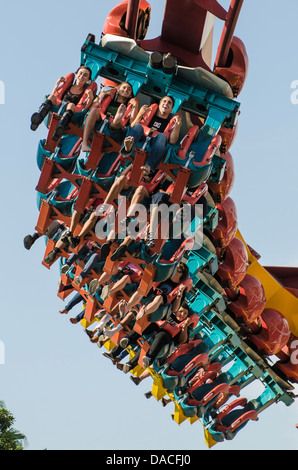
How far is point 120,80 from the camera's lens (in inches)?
563

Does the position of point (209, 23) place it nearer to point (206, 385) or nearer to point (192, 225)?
point (192, 225)

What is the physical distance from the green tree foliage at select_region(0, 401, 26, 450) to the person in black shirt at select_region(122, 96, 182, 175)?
448 inches

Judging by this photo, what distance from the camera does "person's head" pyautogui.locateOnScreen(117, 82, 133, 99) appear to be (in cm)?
1393

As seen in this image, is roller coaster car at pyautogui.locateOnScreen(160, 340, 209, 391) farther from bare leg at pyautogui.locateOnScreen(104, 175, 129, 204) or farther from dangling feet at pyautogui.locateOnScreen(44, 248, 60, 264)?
bare leg at pyautogui.locateOnScreen(104, 175, 129, 204)

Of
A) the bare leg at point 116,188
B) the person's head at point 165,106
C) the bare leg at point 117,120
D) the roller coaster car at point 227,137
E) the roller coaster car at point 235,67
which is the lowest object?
the bare leg at point 116,188

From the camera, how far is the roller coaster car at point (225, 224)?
16203 mm

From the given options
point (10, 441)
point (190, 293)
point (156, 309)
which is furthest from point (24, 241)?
point (10, 441)

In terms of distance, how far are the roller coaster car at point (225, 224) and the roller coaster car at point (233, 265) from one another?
0.44 metres

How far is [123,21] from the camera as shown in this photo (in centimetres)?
1495

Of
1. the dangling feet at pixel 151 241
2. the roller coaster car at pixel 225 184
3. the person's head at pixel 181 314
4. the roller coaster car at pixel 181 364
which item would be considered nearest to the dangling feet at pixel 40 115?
the dangling feet at pixel 151 241

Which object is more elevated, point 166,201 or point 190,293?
point 166,201

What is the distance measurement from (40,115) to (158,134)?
163 centimetres

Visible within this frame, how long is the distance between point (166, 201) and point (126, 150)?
1073 mm

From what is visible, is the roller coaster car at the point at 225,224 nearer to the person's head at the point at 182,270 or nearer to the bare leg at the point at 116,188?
the person's head at the point at 182,270
